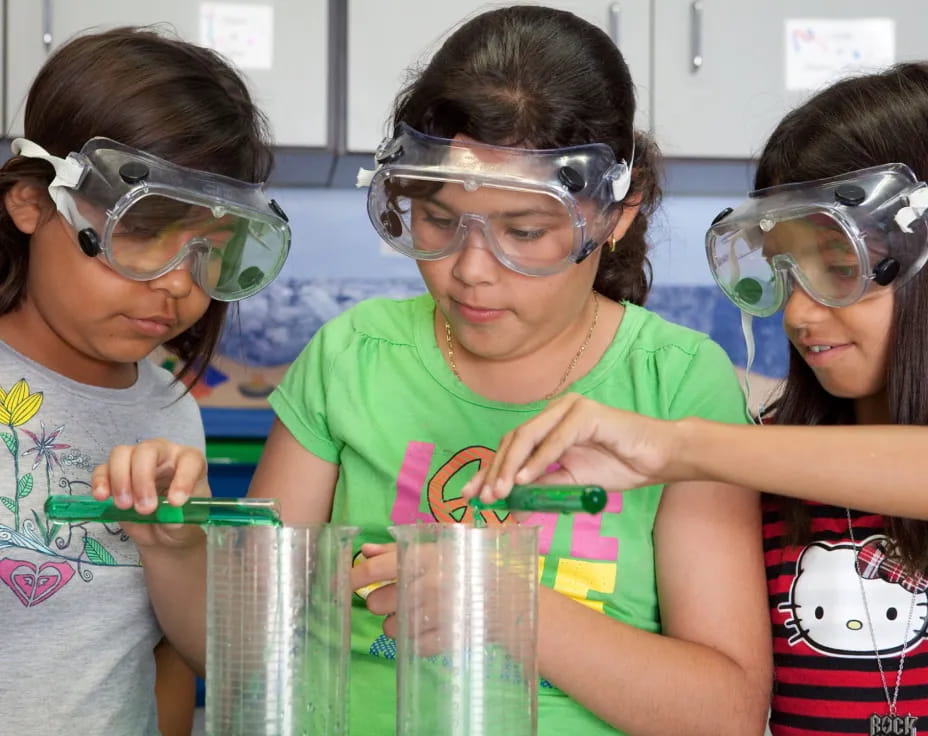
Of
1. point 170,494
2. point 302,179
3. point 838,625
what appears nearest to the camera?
point 170,494

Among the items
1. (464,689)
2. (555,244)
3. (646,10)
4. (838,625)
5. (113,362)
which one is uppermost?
(646,10)

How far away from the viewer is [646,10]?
2.67 metres

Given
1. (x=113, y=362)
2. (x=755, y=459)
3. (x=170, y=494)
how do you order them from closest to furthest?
(x=170, y=494) → (x=755, y=459) → (x=113, y=362)

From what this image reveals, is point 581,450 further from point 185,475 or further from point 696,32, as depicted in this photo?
point 696,32

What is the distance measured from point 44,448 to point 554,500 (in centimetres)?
72

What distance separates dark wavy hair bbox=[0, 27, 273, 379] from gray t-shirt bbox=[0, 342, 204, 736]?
145 millimetres

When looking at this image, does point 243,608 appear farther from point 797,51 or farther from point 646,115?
point 797,51

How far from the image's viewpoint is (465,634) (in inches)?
31.4

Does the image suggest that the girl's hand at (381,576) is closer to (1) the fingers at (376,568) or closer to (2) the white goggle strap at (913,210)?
(1) the fingers at (376,568)

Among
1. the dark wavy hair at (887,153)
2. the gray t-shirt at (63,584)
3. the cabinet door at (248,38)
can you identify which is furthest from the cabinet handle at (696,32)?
the gray t-shirt at (63,584)

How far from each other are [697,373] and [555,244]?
0.24m

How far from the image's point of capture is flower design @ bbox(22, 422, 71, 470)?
135 cm

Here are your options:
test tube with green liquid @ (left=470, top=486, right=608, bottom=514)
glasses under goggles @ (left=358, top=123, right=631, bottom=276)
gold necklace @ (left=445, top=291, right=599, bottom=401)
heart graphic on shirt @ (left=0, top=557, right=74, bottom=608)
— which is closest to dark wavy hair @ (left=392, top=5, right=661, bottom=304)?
glasses under goggles @ (left=358, top=123, right=631, bottom=276)

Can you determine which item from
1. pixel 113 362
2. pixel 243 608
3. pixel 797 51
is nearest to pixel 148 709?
pixel 113 362
